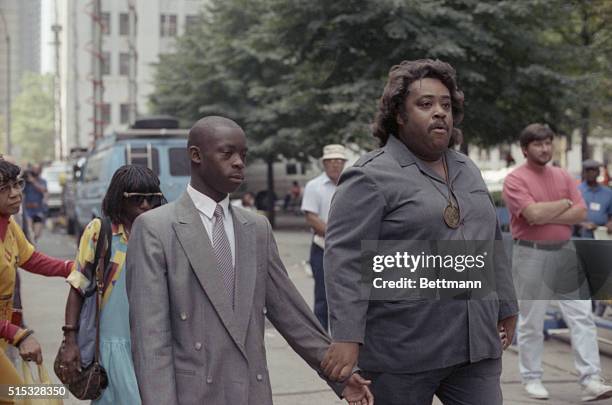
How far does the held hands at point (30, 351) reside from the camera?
15.6ft

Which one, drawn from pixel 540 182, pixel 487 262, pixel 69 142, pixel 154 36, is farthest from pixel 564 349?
pixel 69 142

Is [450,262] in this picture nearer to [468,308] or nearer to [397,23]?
[468,308]

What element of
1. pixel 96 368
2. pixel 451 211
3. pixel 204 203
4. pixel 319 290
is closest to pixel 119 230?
pixel 96 368

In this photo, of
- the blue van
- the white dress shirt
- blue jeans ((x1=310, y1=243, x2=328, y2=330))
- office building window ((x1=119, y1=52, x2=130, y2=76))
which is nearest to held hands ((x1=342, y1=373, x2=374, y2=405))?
the white dress shirt

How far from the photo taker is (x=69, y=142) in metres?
101

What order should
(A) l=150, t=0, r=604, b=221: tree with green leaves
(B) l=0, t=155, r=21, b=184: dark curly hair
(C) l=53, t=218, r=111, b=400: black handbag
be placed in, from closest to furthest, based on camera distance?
(C) l=53, t=218, r=111, b=400: black handbag, (B) l=0, t=155, r=21, b=184: dark curly hair, (A) l=150, t=0, r=604, b=221: tree with green leaves

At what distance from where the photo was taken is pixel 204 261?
3.46 m

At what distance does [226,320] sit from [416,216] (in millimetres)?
793

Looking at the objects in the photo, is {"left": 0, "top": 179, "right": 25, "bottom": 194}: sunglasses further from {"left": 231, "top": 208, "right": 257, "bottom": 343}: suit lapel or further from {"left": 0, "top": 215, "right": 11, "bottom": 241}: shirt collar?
{"left": 231, "top": 208, "right": 257, "bottom": 343}: suit lapel

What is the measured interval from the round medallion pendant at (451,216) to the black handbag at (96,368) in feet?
5.74

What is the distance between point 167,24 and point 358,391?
77.8 m

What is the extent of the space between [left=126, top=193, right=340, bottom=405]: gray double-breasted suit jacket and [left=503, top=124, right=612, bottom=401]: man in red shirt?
4.06m

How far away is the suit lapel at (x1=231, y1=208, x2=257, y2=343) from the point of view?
346cm

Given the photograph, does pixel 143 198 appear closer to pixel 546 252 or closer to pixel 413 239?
pixel 413 239
